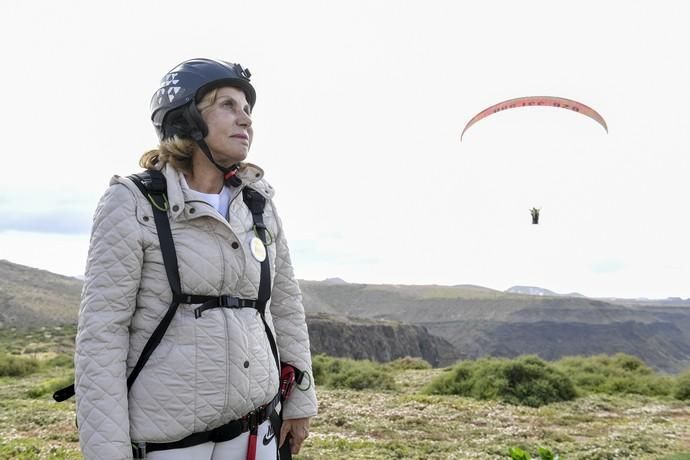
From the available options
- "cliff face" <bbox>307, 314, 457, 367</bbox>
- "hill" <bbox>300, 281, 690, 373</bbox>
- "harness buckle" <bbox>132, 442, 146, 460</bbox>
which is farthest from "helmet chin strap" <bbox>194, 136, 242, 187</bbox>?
"hill" <bbox>300, 281, 690, 373</bbox>

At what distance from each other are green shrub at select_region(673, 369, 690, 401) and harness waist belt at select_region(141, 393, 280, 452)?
1484cm

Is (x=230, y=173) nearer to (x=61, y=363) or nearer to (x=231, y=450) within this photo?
(x=231, y=450)

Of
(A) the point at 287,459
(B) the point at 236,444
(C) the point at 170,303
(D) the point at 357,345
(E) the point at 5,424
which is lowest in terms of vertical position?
(D) the point at 357,345

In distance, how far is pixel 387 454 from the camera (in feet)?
24.7

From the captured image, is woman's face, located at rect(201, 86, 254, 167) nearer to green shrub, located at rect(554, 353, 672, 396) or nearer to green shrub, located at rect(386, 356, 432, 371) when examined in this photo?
green shrub, located at rect(554, 353, 672, 396)

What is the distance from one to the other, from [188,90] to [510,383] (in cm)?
1281

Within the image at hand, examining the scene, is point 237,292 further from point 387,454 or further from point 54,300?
point 54,300

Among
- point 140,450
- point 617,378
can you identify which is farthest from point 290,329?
point 617,378

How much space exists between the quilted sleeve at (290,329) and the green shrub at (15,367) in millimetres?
18147

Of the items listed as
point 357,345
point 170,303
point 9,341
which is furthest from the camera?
point 357,345

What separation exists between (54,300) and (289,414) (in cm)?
5980

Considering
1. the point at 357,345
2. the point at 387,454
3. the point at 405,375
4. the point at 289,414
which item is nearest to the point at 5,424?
the point at 387,454

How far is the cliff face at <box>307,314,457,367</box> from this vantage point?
4766 centimetres

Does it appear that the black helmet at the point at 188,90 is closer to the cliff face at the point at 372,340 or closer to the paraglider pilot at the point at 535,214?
the paraglider pilot at the point at 535,214
